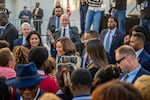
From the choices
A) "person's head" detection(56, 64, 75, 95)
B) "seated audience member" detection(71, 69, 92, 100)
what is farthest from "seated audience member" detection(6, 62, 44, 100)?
"seated audience member" detection(71, 69, 92, 100)

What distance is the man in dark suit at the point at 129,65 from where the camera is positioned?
209 inches

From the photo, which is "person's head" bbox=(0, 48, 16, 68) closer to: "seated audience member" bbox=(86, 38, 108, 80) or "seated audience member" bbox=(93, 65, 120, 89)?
"seated audience member" bbox=(86, 38, 108, 80)

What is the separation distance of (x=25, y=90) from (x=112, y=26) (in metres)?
5.55

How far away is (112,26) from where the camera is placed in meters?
9.73

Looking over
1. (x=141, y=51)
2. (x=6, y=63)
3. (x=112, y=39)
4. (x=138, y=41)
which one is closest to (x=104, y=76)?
(x=6, y=63)

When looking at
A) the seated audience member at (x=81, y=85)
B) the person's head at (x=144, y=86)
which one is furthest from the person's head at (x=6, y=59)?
the person's head at (x=144, y=86)

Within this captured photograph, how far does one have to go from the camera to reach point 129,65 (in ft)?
17.6

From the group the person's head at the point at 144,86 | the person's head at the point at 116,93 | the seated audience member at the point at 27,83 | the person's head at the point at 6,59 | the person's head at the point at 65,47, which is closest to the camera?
the person's head at the point at 116,93

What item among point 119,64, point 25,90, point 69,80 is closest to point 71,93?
point 69,80

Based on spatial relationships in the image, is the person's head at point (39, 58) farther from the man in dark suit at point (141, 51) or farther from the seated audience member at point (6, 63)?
the man in dark suit at point (141, 51)

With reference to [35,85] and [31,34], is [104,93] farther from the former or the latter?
[31,34]

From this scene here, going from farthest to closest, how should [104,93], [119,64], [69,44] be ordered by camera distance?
[69,44] < [119,64] < [104,93]

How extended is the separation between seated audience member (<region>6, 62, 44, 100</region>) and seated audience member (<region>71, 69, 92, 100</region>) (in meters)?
0.38

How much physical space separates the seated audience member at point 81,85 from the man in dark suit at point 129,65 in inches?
42.3
